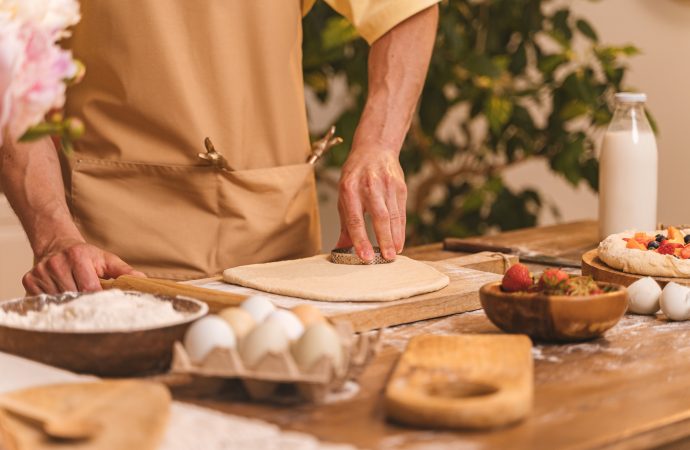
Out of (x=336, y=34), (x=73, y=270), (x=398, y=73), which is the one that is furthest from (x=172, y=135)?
(x=336, y=34)

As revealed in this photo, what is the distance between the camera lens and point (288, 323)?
3.09 feet

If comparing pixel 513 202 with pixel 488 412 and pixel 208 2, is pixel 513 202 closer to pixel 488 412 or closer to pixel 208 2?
pixel 208 2

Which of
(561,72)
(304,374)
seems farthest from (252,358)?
(561,72)

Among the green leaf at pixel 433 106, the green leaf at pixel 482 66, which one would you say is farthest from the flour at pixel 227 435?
the green leaf at pixel 433 106

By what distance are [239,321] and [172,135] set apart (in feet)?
2.42

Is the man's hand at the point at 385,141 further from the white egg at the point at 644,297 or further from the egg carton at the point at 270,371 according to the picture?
the egg carton at the point at 270,371

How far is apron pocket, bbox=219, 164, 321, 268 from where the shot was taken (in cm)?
167

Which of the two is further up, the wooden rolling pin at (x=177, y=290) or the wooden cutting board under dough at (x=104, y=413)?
the wooden rolling pin at (x=177, y=290)

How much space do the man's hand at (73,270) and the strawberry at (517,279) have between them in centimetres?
55

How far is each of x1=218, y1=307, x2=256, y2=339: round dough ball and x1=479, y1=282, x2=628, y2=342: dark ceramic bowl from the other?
314 millimetres

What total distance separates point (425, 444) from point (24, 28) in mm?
461

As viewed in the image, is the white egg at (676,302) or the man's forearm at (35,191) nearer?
the white egg at (676,302)

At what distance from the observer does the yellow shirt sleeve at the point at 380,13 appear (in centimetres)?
179

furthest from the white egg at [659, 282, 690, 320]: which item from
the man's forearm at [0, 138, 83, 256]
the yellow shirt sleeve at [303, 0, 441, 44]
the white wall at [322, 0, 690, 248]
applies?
the white wall at [322, 0, 690, 248]
